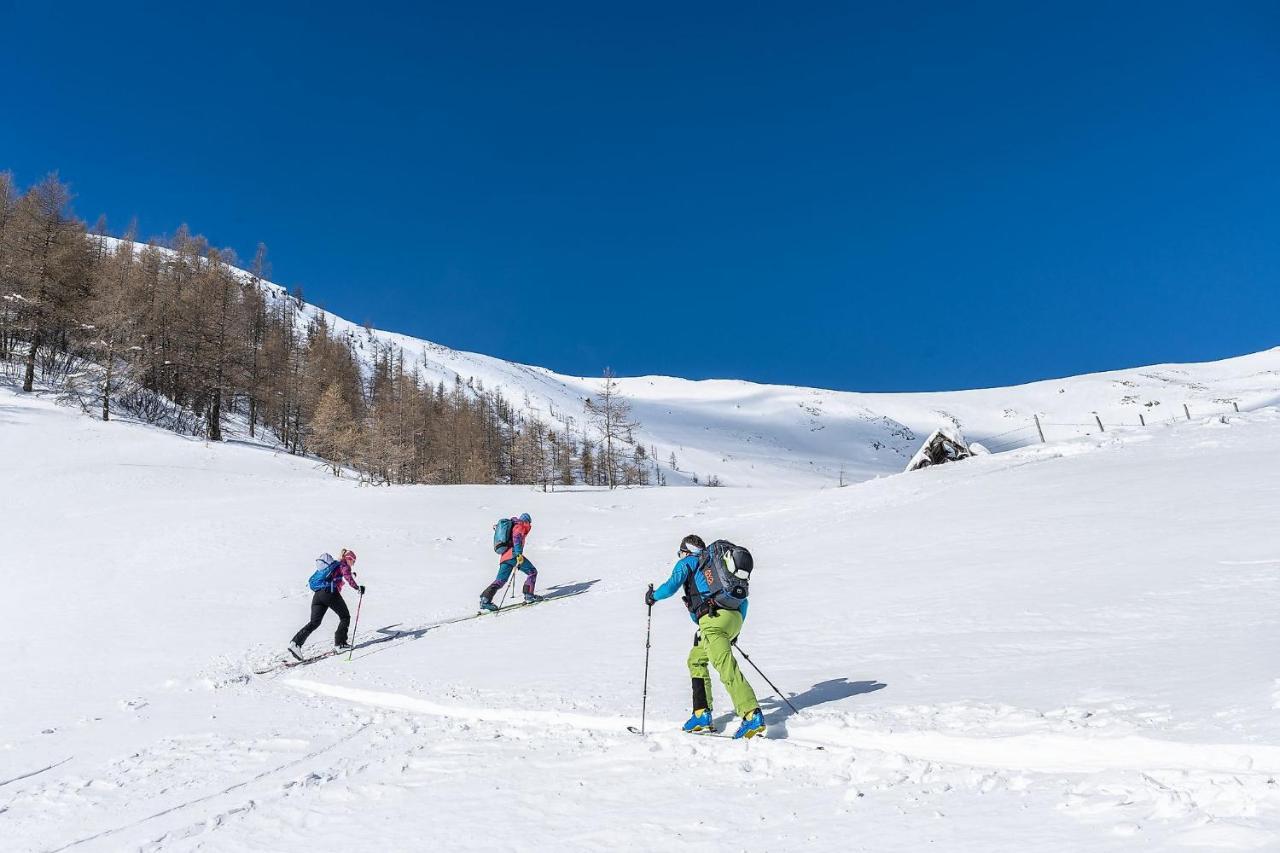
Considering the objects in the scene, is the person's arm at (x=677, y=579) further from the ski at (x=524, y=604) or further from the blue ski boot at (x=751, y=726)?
the ski at (x=524, y=604)

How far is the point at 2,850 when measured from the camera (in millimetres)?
5109

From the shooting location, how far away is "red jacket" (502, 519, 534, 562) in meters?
16.3

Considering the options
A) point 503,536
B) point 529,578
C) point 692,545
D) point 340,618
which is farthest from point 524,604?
point 692,545

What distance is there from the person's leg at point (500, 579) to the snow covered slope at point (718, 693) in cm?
71

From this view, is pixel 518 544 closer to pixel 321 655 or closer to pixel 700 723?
pixel 321 655

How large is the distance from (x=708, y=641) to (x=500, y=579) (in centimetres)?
980

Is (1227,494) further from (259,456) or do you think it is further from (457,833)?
(259,456)

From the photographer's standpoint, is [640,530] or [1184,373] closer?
[640,530]

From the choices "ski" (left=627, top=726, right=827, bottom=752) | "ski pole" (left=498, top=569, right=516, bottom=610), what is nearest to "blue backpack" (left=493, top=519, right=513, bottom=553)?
"ski pole" (left=498, top=569, right=516, bottom=610)

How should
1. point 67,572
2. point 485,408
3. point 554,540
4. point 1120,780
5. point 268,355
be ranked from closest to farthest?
1. point 1120,780
2. point 67,572
3. point 554,540
4. point 268,355
5. point 485,408

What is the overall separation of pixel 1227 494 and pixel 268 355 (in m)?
66.5

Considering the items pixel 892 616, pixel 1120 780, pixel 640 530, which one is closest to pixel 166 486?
pixel 640 530

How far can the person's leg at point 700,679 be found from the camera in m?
6.93

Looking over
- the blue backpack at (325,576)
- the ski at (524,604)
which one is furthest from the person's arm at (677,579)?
the ski at (524,604)
